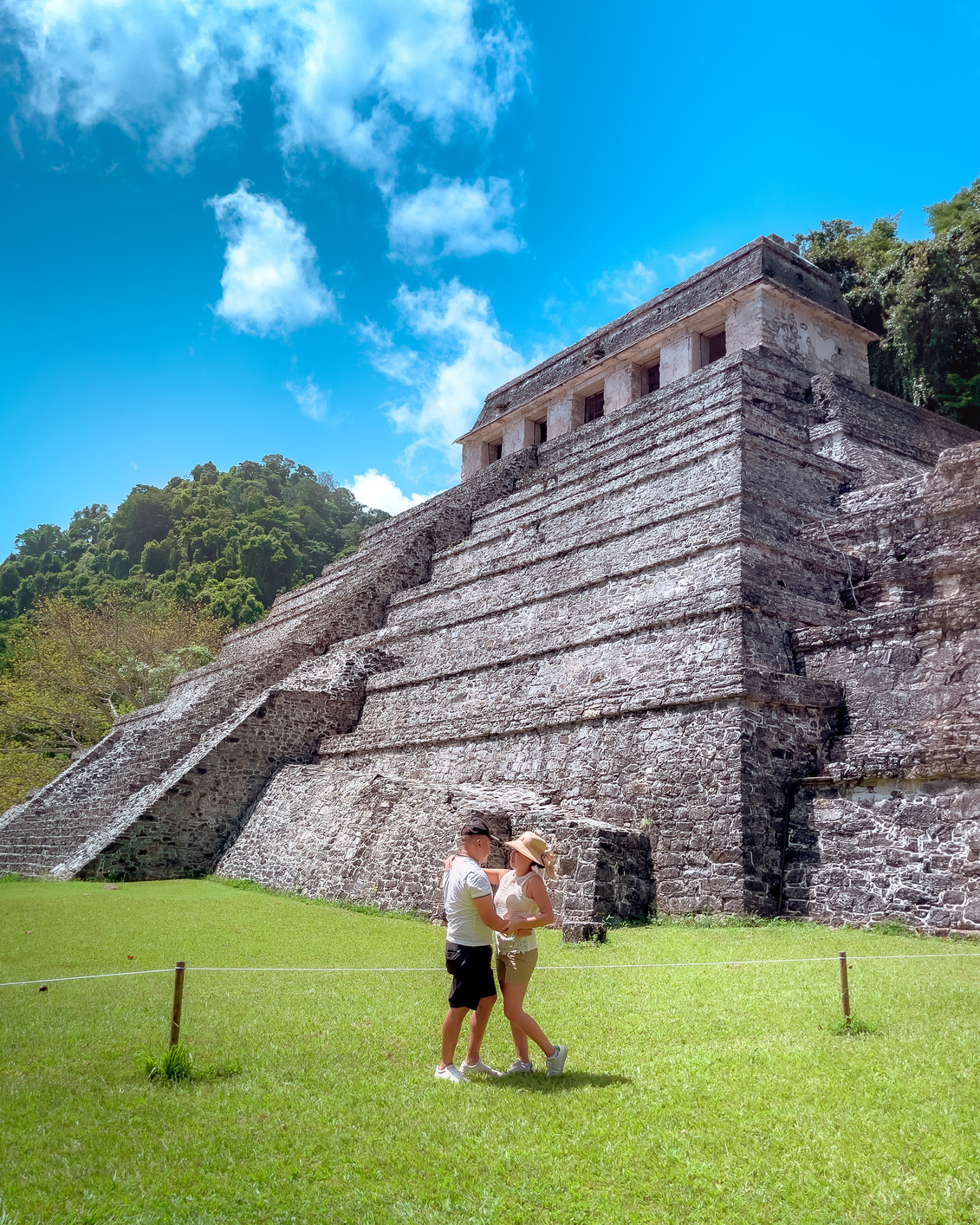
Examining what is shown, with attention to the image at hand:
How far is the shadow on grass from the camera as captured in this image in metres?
4.21

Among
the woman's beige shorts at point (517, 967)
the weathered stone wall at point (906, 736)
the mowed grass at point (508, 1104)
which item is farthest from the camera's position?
the weathered stone wall at point (906, 736)

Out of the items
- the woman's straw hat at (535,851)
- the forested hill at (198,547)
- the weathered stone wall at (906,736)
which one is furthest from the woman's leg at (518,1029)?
the forested hill at (198,547)

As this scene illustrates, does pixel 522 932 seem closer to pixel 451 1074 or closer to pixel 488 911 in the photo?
pixel 488 911

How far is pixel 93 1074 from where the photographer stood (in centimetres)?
431

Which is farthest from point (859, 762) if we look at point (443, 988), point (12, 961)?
point (12, 961)

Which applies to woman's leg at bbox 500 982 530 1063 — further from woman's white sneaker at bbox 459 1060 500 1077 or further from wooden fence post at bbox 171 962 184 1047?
wooden fence post at bbox 171 962 184 1047

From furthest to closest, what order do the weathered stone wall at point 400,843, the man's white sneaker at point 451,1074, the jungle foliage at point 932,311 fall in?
the jungle foliage at point 932,311 → the weathered stone wall at point 400,843 → the man's white sneaker at point 451,1074

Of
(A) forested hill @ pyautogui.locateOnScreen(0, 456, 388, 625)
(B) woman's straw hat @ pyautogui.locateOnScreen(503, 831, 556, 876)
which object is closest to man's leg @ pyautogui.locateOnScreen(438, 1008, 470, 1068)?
(B) woman's straw hat @ pyautogui.locateOnScreen(503, 831, 556, 876)

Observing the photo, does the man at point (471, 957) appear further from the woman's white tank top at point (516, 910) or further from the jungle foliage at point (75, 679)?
the jungle foliage at point (75, 679)

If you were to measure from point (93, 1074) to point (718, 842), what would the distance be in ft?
21.7

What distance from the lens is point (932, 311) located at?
2216 centimetres

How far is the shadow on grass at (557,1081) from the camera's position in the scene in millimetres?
4207

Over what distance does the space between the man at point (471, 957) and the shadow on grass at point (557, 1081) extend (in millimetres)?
136

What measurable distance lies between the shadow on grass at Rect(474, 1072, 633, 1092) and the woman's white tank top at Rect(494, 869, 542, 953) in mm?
596
